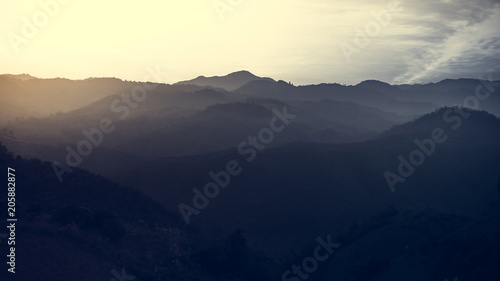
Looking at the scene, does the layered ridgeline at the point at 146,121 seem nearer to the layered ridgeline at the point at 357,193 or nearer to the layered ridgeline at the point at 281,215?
the layered ridgeline at the point at 357,193

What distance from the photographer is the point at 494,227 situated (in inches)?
1196

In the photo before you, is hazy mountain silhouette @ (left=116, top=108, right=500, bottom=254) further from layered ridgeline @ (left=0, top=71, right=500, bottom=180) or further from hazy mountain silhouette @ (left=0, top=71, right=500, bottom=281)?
layered ridgeline @ (left=0, top=71, right=500, bottom=180)

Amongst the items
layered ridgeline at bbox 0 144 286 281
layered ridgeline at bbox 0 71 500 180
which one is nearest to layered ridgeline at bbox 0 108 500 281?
layered ridgeline at bbox 0 144 286 281

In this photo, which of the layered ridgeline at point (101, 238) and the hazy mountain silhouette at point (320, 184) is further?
the hazy mountain silhouette at point (320, 184)

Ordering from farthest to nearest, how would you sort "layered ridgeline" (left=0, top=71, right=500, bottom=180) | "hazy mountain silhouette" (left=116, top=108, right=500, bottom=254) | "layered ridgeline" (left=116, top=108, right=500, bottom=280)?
"layered ridgeline" (left=0, top=71, right=500, bottom=180)
"hazy mountain silhouette" (left=116, top=108, right=500, bottom=254)
"layered ridgeline" (left=116, top=108, right=500, bottom=280)

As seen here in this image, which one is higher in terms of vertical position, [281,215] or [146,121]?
[146,121]

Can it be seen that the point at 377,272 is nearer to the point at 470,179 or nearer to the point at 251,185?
the point at 251,185

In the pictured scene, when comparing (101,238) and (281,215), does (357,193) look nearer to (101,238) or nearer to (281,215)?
(281,215)

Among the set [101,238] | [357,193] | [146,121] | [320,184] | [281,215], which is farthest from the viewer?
[146,121]

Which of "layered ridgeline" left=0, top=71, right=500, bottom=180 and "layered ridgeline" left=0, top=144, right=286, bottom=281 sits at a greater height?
"layered ridgeline" left=0, top=71, right=500, bottom=180

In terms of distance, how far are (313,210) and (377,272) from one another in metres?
24.9

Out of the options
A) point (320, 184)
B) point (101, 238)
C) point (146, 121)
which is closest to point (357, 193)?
point (320, 184)

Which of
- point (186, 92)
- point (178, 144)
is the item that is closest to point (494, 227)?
point (178, 144)

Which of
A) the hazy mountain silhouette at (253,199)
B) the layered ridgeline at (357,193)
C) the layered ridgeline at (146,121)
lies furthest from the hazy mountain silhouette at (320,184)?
the layered ridgeline at (146,121)
